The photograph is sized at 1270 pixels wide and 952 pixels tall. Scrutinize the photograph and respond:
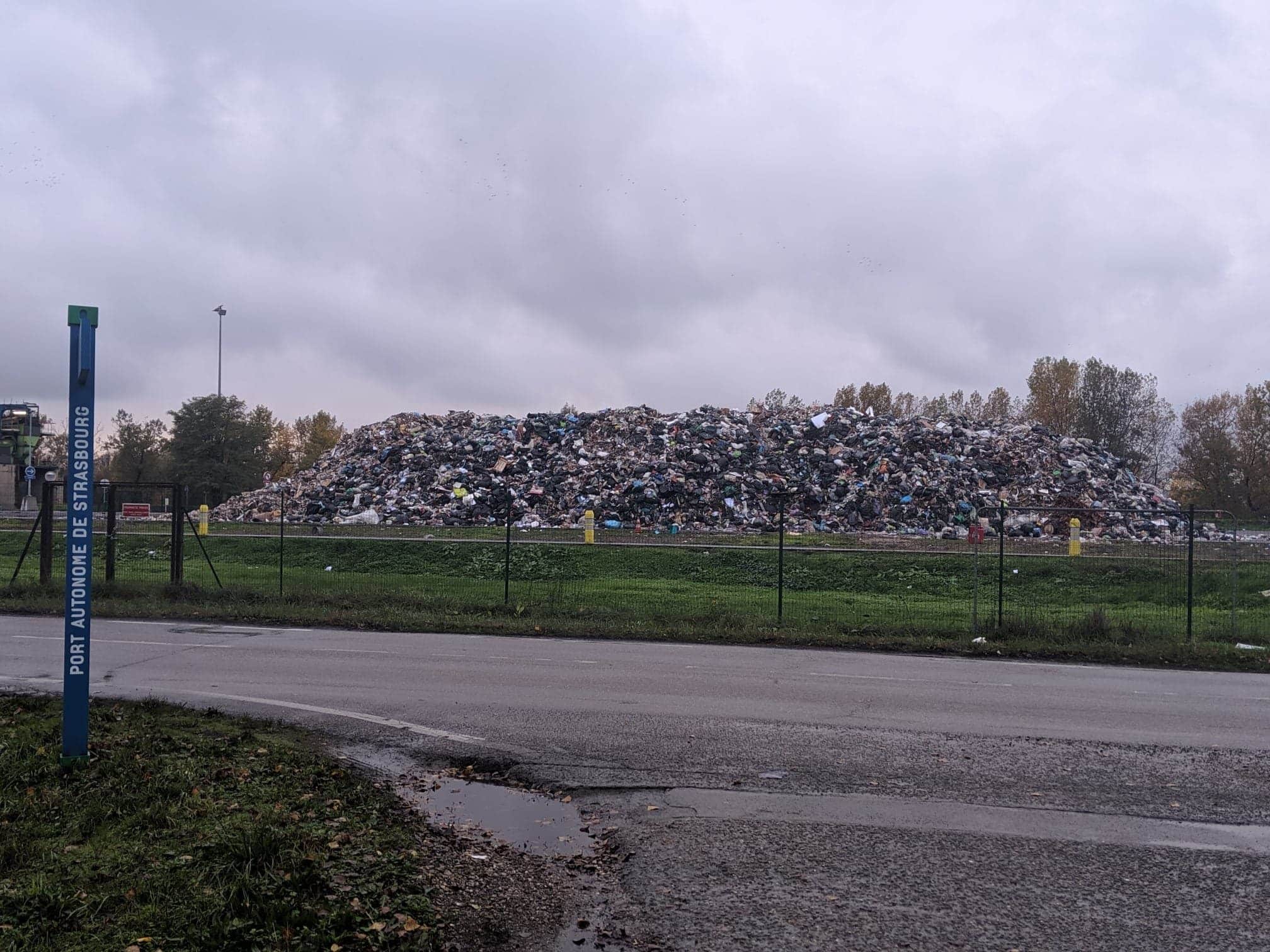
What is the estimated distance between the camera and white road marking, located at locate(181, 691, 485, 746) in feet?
26.3

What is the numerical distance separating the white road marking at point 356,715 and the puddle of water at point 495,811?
846 mm

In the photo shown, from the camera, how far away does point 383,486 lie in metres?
38.4

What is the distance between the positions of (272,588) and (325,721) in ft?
39.5

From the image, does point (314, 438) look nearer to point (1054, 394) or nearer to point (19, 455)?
point (19, 455)

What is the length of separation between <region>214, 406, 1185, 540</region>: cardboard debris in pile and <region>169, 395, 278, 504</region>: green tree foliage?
21.6 meters

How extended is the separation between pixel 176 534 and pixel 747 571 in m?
12.8

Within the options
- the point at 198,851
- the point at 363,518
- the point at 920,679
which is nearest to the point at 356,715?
the point at 198,851

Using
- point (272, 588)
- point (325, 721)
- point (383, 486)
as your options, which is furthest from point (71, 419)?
point (383, 486)

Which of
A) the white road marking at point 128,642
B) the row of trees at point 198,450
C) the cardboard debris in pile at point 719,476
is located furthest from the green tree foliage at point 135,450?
the white road marking at point 128,642

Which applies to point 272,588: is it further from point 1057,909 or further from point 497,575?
point 1057,909

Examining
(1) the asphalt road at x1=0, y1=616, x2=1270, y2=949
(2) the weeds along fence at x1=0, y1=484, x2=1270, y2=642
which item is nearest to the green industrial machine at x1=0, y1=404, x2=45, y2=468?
(2) the weeds along fence at x1=0, y1=484, x2=1270, y2=642

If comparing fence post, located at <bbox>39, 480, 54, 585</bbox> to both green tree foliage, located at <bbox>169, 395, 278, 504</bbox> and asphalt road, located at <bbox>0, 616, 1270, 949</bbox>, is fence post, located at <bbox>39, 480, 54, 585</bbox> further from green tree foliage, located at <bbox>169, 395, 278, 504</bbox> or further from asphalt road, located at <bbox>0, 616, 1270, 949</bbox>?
green tree foliage, located at <bbox>169, 395, 278, 504</bbox>

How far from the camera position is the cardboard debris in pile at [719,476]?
34000 mm

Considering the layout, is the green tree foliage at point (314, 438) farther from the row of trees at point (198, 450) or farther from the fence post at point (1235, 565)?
the fence post at point (1235, 565)
